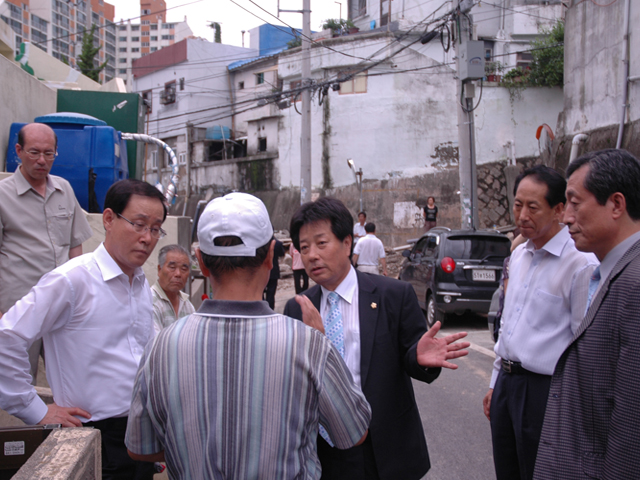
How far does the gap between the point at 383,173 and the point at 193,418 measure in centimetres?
2291

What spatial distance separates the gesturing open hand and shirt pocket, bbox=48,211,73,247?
269cm

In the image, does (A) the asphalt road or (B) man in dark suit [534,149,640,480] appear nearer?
(B) man in dark suit [534,149,640,480]

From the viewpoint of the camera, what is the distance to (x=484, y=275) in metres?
8.48

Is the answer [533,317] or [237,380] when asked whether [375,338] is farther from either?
[237,380]

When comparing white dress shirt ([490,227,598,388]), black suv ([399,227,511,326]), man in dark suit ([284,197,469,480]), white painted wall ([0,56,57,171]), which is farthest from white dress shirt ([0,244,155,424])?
black suv ([399,227,511,326])

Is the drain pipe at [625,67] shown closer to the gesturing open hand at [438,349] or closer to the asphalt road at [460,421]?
the asphalt road at [460,421]

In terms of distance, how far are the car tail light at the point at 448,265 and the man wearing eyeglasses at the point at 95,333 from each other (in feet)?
22.0

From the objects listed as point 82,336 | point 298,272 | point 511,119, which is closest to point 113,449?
point 82,336

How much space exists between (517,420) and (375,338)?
855 mm

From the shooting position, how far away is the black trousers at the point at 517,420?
2.48 m

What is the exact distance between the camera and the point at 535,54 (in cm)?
2203

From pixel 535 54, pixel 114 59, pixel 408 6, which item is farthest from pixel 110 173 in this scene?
pixel 114 59

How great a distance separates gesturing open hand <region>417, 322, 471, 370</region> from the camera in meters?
2.09

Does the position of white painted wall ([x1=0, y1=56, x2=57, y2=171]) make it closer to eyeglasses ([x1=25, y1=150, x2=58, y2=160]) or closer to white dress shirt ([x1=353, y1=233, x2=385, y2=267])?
eyeglasses ([x1=25, y1=150, x2=58, y2=160])
